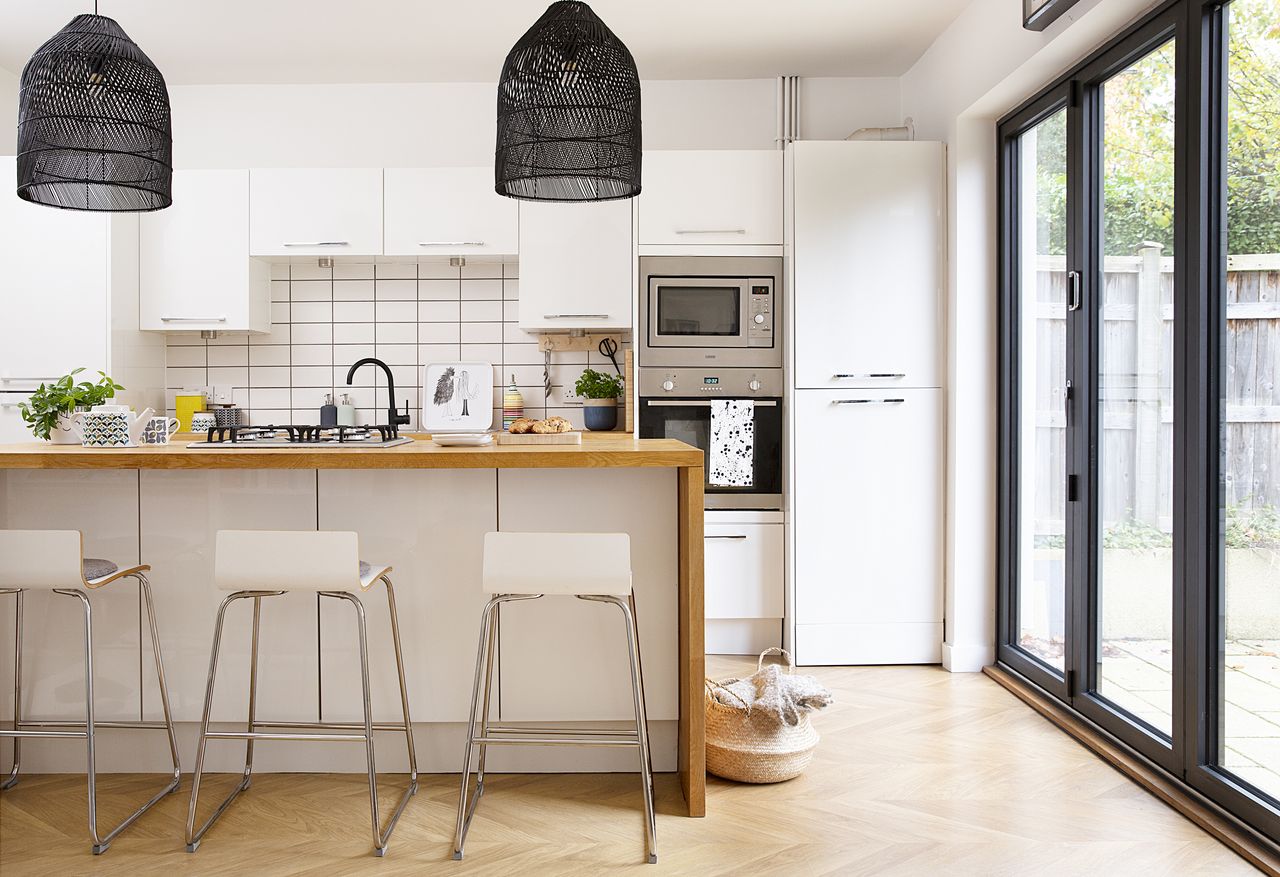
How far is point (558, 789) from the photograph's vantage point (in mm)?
2643

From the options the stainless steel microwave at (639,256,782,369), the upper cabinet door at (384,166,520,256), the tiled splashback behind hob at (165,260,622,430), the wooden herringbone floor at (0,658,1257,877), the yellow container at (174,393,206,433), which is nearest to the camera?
the wooden herringbone floor at (0,658,1257,877)

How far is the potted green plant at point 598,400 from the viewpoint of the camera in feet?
14.1

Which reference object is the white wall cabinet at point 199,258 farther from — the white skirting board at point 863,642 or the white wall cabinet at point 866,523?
the white skirting board at point 863,642

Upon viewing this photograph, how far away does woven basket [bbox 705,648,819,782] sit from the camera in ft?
8.69

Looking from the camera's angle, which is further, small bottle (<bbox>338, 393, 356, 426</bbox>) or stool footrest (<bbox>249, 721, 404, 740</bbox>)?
small bottle (<bbox>338, 393, 356, 426</bbox>)

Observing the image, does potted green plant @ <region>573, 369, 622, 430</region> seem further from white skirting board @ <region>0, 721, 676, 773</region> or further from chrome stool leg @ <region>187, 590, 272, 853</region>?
chrome stool leg @ <region>187, 590, 272, 853</region>

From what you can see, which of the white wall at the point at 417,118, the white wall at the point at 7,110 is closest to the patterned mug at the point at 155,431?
the white wall at the point at 417,118

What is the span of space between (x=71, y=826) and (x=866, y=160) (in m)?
3.48

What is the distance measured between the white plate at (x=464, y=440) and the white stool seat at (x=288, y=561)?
1.53ft

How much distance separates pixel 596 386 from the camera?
4293 mm

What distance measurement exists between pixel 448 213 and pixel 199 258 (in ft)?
3.63

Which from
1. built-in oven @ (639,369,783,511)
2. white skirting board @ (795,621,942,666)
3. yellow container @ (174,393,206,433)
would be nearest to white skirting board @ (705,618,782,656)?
white skirting board @ (795,621,942,666)

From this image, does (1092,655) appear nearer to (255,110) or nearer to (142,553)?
(142,553)

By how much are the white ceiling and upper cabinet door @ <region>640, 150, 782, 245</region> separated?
50 cm
